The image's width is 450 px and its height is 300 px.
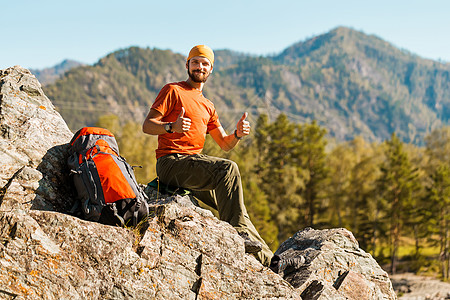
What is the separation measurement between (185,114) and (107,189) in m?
1.93

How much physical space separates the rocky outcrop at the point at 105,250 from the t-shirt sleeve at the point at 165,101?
1.41m

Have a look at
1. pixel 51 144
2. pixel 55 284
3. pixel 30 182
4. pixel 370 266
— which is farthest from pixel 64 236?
pixel 370 266

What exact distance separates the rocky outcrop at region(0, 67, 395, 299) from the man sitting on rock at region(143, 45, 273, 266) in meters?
0.40

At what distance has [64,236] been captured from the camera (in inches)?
156

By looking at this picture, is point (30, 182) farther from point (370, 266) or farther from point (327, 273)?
point (370, 266)

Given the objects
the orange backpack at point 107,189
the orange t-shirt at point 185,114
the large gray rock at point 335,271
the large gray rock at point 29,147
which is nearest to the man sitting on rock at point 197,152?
the orange t-shirt at point 185,114

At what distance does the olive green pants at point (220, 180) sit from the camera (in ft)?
18.1

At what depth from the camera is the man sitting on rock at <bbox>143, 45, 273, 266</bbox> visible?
552cm

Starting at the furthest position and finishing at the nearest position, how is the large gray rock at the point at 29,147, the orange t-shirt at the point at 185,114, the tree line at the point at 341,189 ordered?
1. the tree line at the point at 341,189
2. the orange t-shirt at the point at 185,114
3. the large gray rock at the point at 29,147

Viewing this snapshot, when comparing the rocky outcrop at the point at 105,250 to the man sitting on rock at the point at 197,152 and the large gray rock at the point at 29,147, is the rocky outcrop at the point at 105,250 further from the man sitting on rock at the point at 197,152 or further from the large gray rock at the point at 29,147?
the man sitting on rock at the point at 197,152

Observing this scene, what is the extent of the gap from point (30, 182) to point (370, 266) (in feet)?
17.7

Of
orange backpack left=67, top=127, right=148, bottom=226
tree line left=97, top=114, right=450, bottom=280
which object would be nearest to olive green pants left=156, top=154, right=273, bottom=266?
orange backpack left=67, top=127, right=148, bottom=226

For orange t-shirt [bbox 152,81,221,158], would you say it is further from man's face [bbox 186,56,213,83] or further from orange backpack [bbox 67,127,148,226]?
orange backpack [bbox 67,127,148,226]

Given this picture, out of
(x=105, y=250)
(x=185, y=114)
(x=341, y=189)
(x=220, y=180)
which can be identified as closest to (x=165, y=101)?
(x=185, y=114)
